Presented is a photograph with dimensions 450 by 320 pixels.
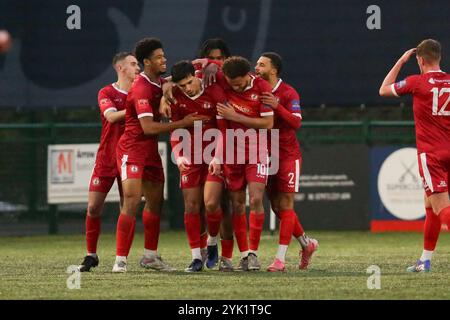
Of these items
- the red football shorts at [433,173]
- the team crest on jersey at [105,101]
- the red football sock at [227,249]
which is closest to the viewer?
→ the red football shorts at [433,173]

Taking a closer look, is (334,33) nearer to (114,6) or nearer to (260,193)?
(114,6)

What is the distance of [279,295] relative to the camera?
8688 mm

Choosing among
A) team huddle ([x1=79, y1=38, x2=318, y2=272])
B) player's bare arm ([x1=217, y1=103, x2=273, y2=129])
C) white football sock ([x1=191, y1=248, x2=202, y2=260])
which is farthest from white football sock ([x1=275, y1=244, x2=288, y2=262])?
player's bare arm ([x1=217, y1=103, x2=273, y2=129])

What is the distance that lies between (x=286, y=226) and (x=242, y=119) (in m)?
1.13

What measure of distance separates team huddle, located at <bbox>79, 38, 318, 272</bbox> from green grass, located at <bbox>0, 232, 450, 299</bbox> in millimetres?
374

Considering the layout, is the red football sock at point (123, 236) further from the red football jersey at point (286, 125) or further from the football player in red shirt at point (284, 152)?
the red football jersey at point (286, 125)

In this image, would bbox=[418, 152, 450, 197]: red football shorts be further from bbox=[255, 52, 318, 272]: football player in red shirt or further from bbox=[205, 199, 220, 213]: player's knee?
bbox=[205, 199, 220, 213]: player's knee

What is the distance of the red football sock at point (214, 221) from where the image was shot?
1082 cm

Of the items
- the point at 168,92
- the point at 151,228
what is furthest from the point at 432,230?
the point at 168,92

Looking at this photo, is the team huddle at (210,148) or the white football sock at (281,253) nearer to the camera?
the team huddle at (210,148)

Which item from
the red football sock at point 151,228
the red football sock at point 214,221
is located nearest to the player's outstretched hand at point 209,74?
the red football sock at point 214,221

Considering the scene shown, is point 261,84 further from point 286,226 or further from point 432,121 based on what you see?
point 432,121

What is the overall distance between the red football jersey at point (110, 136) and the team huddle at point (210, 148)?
0.14 metres
